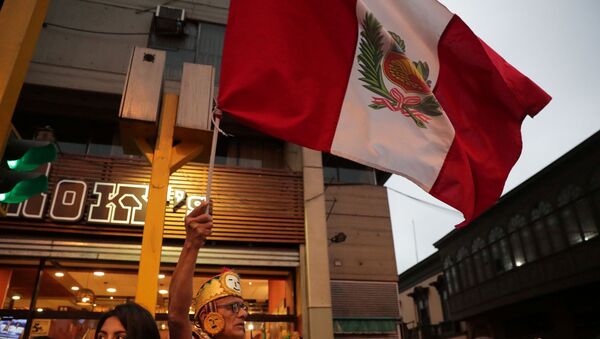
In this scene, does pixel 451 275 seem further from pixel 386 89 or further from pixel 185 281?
pixel 185 281

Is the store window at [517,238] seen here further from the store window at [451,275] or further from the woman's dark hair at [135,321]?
the woman's dark hair at [135,321]

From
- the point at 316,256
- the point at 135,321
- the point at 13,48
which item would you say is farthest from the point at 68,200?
the point at 135,321

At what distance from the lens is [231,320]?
3.08 meters

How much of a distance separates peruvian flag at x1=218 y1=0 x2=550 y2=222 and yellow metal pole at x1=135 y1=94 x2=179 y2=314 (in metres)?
4.20

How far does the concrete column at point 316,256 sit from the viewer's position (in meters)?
9.72

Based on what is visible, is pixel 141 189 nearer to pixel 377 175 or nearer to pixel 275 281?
pixel 275 281

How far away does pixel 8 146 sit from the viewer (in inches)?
152

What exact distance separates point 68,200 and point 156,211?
3575 mm

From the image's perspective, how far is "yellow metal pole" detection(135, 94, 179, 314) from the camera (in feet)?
22.9

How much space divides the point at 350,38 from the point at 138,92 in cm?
478

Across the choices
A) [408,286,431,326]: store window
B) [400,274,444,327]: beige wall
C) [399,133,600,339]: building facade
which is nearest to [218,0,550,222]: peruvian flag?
[399,133,600,339]: building facade

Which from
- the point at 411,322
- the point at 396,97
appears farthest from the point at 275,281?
the point at 411,322

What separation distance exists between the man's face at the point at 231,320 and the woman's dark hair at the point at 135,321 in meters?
0.59

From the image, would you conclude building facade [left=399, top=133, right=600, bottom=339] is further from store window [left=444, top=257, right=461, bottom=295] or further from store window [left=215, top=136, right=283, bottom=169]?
store window [left=215, top=136, right=283, bottom=169]
